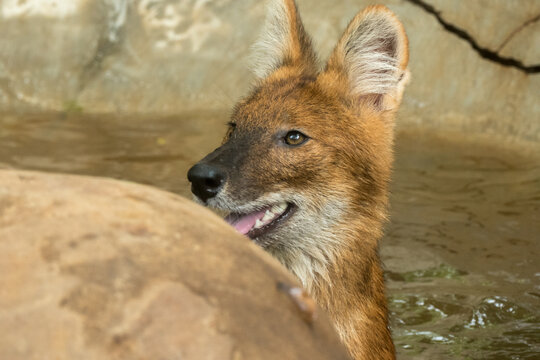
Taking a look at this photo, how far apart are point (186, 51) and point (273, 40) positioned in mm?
3872

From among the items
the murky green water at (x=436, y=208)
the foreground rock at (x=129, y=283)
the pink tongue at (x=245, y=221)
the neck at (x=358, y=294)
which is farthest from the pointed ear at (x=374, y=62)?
the foreground rock at (x=129, y=283)

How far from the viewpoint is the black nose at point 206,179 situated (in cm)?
337

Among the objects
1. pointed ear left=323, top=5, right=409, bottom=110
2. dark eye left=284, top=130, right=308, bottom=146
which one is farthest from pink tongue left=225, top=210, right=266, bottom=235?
pointed ear left=323, top=5, right=409, bottom=110

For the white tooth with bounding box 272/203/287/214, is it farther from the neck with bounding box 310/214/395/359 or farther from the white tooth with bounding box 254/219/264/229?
the neck with bounding box 310/214/395/359

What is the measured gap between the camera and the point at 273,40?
4.44 metres

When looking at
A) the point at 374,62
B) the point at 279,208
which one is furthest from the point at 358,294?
the point at 374,62

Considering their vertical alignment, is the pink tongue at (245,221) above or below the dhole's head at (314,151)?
below

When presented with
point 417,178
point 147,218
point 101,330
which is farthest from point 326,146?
point 417,178

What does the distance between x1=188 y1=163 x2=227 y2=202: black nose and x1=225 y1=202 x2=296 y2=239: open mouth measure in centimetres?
19

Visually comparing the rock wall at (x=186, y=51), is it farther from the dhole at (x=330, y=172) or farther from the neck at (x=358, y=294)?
the neck at (x=358, y=294)

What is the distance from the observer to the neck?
3.33 metres

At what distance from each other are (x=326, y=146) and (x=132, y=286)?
2.05 m

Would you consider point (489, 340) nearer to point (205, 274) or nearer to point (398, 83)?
point (398, 83)

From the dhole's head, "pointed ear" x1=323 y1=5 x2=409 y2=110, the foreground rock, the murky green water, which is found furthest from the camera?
the murky green water
